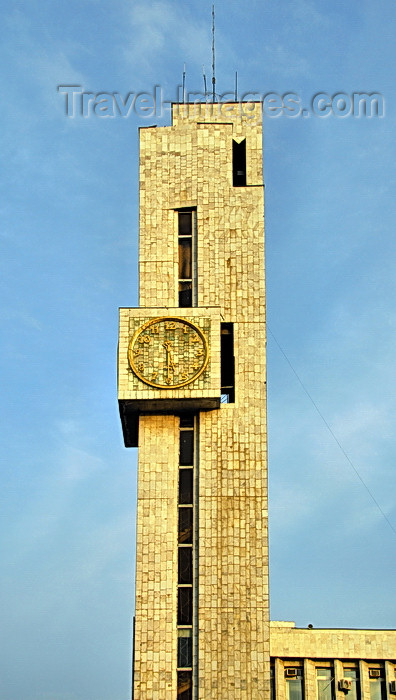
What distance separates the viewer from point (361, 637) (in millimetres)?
41219

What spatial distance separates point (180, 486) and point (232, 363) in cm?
489

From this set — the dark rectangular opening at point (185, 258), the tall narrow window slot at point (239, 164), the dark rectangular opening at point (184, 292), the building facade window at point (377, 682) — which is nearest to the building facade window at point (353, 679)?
the building facade window at point (377, 682)

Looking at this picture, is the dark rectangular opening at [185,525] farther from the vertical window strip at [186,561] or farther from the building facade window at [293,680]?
the building facade window at [293,680]

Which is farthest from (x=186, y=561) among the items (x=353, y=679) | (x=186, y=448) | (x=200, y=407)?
(x=353, y=679)

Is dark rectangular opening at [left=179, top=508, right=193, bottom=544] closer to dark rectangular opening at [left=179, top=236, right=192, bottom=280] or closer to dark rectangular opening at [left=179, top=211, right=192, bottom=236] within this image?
dark rectangular opening at [left=179, top=236, right=192, bottom=280]

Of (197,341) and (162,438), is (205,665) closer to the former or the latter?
(162,438)

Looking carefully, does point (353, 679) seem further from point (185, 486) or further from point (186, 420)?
point (186, 420)

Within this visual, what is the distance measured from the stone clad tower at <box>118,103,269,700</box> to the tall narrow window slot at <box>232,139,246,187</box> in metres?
0.08

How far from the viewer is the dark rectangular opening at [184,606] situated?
125 feet

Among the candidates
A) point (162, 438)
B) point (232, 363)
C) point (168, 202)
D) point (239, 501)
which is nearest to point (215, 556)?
point (239, 501)

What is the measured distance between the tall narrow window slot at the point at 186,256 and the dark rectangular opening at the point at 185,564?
894 centimetres

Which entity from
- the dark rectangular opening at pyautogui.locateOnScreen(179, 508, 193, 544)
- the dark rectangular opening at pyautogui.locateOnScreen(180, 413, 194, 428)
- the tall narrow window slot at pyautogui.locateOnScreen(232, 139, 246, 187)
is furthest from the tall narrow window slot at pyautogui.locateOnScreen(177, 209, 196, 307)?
the dark rectangular opening at pyautogui.locateOnScreen(179, 508, 193, 544)

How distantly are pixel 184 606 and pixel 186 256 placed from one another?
506 inches

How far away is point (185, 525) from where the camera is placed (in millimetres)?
39438
